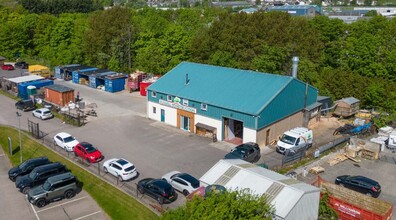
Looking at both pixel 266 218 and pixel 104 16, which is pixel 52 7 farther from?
pixel 266 218

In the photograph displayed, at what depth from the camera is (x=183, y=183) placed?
92.4 feet

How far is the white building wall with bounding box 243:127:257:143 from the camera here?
3659 cm

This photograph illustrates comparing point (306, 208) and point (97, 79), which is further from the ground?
point (97, 79)

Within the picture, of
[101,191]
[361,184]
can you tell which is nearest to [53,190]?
[101,191]

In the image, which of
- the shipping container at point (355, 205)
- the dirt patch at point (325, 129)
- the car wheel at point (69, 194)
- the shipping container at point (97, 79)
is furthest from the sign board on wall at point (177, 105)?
the shipping container at point (97, 79)

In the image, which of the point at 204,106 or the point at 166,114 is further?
the point at 166,114

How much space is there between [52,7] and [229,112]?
99638mm

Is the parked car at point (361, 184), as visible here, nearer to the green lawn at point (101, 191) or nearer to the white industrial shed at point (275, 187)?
the white industrial shed at point (275, 187)

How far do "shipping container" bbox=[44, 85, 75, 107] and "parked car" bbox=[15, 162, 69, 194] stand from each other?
1866 cm

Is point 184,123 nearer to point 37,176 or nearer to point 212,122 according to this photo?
point 212,122

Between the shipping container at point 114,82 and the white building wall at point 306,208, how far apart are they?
39977 mm

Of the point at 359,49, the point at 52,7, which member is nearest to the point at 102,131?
the point at 359,49

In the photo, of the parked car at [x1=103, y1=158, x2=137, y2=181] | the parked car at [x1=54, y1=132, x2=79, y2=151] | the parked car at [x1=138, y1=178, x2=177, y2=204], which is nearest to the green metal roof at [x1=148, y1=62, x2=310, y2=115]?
the parked car at [x1=54, y1=132, x2=79, y2=151]

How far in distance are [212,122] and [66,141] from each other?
13601 millimetres
